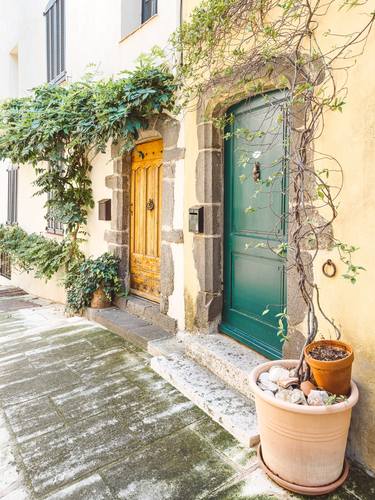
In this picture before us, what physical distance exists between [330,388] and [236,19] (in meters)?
2.68

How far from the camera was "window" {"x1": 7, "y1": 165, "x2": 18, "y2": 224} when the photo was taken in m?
8.82

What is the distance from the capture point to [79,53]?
5.58 metres

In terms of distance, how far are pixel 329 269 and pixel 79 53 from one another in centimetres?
519

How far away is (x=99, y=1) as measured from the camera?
4941mm

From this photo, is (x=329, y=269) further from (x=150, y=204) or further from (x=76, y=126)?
(x=76, y=126)

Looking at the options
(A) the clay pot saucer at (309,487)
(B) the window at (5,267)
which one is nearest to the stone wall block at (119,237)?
(A) the clay pot saucer at (309,487)

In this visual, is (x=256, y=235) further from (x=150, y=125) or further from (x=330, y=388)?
(x=150, y=125)

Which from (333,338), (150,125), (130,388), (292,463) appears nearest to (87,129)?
(150,125)

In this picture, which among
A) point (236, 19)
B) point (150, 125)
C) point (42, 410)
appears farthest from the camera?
point (150, 125)

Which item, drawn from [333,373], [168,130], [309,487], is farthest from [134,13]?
[309,487]

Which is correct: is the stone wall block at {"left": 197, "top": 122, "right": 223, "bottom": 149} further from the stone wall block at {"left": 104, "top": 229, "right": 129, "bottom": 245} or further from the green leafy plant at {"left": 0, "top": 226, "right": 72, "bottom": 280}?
the green leafy plant at {"left": 0, "top": 226, "right": 72, "bottom": 280}

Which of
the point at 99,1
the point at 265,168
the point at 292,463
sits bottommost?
the point at 292,463

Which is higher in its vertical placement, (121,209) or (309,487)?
(121,209)

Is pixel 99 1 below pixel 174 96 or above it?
above
